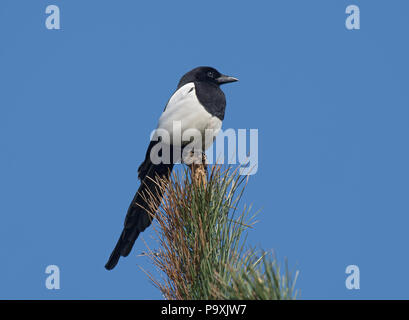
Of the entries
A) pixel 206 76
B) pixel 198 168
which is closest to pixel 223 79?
pixel 206 76

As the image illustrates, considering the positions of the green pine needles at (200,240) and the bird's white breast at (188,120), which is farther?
the bird's white breast at (188,120)

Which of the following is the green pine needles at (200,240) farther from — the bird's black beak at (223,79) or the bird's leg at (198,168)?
the bird's black beak at (223,79)

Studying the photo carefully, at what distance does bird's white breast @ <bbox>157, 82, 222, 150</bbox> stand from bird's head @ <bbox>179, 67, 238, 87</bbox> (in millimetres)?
369

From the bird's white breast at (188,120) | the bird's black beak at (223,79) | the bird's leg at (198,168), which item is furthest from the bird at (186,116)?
the bird's leg at (198,168)

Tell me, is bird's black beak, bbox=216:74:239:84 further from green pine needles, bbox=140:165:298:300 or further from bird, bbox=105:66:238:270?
green pine needles, bbox=140:165:298:300

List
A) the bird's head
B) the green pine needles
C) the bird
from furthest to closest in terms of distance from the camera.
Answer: the bird's head, the bird, the green pine needles

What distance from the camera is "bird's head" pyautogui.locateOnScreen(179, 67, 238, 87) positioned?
484 cm

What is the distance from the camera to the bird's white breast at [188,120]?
4.39 meters

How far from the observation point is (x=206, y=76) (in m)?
4.86

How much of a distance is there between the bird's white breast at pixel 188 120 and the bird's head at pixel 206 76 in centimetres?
37

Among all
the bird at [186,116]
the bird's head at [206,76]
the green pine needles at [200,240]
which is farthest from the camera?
the bird's head at [206,76]

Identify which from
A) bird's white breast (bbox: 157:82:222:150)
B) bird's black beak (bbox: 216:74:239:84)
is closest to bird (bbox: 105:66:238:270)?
bird's white breast (bbox: 157:82:222:150)

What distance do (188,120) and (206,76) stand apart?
0.65 meters
